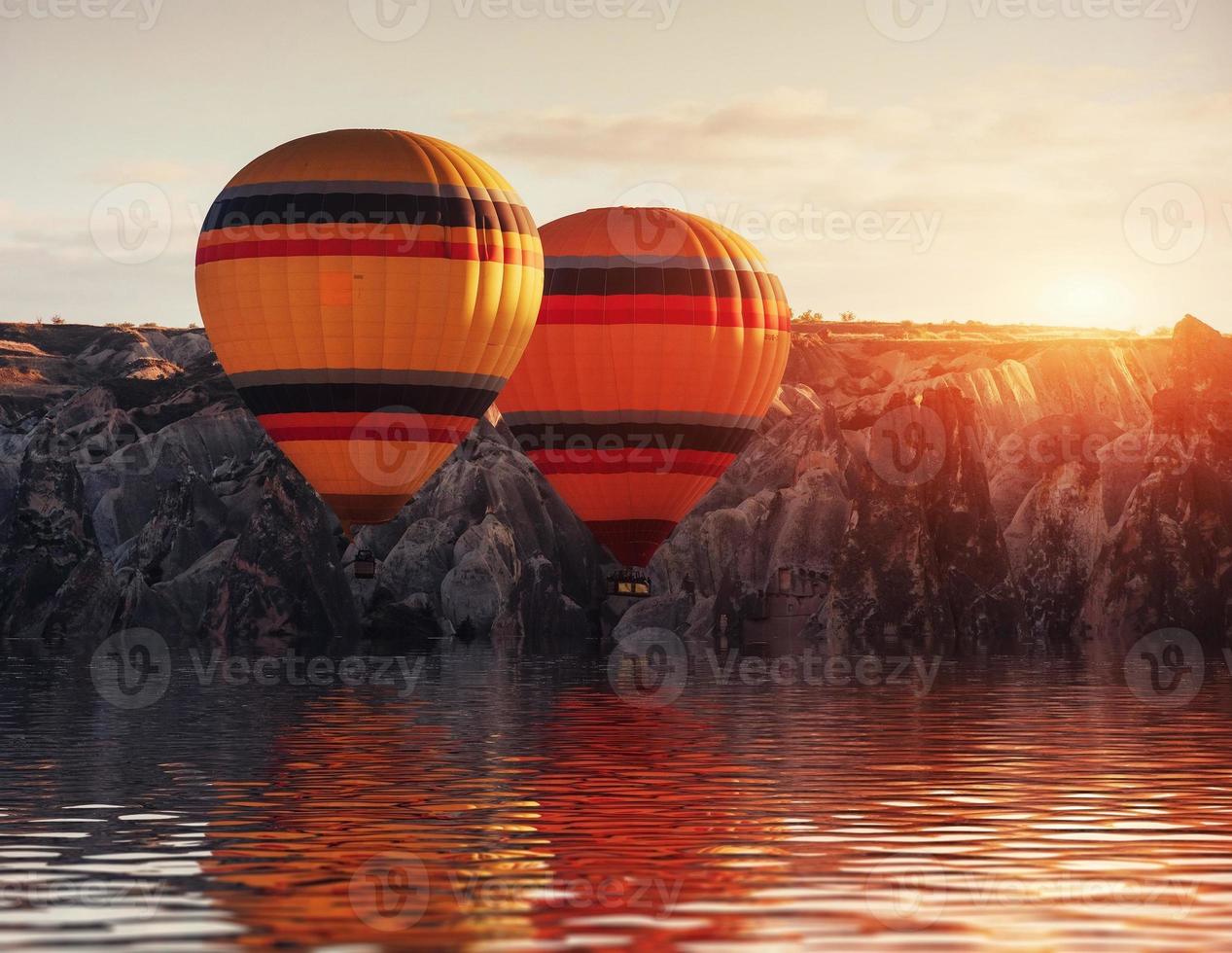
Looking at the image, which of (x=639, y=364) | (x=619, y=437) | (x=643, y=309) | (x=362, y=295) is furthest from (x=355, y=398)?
(x=643, y=309)

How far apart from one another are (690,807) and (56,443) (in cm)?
10869

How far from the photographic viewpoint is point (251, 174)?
201ft

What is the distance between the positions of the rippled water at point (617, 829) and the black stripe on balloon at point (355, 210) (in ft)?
45.9

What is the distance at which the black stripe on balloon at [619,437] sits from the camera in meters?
69.1

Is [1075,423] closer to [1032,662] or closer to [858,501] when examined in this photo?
[858,501]

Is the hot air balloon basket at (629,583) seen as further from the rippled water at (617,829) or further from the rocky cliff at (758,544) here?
the rocky cliff at (758,544)

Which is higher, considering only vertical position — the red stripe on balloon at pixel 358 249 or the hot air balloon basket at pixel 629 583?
the red stripe on balloon at pixel 358 249

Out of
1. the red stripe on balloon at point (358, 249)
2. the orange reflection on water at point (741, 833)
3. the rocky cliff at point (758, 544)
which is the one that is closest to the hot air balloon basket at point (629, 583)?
the red stripe on balloon at point (358, 249)

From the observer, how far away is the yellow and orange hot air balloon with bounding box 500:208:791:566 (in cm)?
6850

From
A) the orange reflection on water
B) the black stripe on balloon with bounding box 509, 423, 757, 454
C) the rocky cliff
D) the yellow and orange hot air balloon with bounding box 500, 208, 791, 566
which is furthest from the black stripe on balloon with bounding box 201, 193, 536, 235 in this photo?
the rocky cliff

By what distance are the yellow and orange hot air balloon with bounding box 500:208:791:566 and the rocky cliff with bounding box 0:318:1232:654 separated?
25.1 m

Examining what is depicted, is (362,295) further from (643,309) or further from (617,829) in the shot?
(617,829)

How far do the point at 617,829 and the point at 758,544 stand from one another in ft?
282

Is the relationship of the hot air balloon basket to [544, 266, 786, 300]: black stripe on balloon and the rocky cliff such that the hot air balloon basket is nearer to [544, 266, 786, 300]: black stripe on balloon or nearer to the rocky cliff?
[544, 266, 786, 300]: black stripe on balloon
